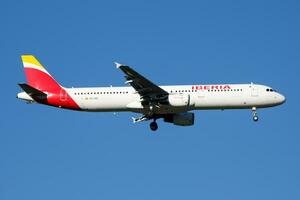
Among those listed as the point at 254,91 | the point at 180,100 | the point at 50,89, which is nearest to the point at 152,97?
the point at 180,100

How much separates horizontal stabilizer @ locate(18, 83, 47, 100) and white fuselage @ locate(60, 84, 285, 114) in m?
1.94

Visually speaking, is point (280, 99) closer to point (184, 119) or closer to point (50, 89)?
point (184, 119)

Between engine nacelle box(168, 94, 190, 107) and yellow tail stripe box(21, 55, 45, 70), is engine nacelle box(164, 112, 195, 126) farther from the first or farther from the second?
yellow tail stripe box(21, 55, 45, 70)

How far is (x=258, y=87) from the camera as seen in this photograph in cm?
6669

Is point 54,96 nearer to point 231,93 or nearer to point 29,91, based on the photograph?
point 29,91

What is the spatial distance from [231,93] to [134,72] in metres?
10.3

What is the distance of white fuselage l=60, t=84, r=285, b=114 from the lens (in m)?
65.2

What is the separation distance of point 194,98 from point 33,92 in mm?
16192

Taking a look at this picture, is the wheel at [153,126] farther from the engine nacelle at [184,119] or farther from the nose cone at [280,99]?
the nose cone at [280,99]

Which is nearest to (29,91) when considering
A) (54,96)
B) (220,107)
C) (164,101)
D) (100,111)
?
(54,96)

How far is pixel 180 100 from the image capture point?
63938 millimetres

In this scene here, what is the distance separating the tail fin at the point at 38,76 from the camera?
6881cm

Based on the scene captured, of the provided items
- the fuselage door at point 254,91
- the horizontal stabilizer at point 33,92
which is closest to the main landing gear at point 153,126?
the fuselage door at point 254,91

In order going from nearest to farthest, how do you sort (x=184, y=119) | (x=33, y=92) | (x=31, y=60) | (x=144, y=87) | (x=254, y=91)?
(x=144, y=87), (x=254, y=91), (x=33, y=92), (x=184, y=119), (x=31, y=60)
